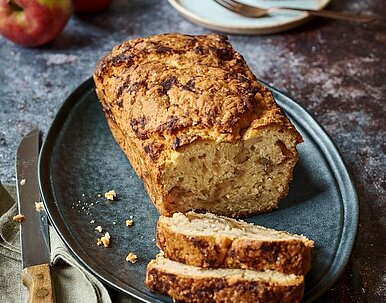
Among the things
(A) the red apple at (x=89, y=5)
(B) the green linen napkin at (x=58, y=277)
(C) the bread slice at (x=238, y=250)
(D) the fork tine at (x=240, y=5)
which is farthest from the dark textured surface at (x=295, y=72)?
(C) the bread slice at (x=238, y=250)

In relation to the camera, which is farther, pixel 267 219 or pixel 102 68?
pixel 102 68

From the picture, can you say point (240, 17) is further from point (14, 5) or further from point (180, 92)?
point (180, 92)

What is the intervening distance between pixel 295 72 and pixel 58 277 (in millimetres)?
2056

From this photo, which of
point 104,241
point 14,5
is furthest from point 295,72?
point 104,241

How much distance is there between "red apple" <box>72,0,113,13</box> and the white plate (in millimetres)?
457

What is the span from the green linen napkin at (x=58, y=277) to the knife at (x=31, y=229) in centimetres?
6

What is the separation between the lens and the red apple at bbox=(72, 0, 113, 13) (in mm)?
4641

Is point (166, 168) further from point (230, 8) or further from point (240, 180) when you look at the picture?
point (230, 8)

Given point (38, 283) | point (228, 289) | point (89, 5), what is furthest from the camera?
point (89, 5)

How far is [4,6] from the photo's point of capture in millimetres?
4219

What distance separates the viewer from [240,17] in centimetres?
455

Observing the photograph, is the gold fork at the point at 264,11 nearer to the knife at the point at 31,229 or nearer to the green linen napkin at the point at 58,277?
the knife at the point at 31,229

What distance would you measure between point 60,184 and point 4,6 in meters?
1.50

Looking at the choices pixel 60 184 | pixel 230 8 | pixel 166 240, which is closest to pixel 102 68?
pixel 60 184
